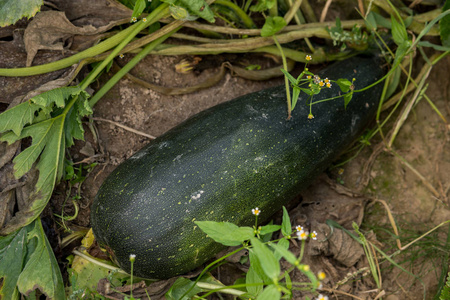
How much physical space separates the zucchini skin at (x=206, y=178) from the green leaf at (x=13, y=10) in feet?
3.05

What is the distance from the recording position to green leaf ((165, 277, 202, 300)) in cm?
212

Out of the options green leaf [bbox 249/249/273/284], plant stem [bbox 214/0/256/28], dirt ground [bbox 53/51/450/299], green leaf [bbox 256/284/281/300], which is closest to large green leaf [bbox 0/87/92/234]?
dirt ground [bbox 53/51/450/299]

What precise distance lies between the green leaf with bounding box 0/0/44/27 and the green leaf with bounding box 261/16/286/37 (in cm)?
127

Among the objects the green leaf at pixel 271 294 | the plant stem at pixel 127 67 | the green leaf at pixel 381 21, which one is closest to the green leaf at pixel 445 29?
the green leaf at pixel 381 21

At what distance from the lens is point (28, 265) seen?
2.20m

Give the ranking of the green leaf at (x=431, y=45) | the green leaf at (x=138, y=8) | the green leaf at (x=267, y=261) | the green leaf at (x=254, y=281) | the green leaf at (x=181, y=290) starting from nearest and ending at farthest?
the green leaf at (x=267, y=261), the green leaf at (x=254, y=281), the green leaf at (x=181, y=290), the green leaf at (x=138, y=8), the green leaf at (x=431, y=45)

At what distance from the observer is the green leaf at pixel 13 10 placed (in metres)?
2.14

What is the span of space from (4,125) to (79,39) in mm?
686

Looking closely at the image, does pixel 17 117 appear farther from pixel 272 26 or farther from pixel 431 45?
pixel 431 45

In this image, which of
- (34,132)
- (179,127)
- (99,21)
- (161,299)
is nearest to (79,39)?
(99,21)

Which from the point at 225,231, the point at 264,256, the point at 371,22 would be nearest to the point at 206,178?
the point at 225,231

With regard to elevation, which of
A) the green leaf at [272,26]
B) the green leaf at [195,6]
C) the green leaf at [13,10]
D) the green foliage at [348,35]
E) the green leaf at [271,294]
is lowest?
the green leaf at [271,294]

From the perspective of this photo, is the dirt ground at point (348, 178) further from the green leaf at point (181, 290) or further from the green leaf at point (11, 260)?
the green leaf at point (181, 290)

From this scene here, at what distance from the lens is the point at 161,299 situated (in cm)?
234
